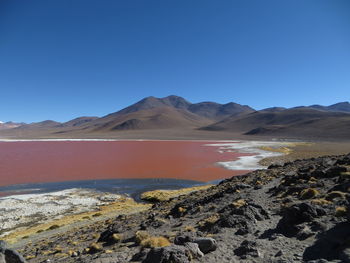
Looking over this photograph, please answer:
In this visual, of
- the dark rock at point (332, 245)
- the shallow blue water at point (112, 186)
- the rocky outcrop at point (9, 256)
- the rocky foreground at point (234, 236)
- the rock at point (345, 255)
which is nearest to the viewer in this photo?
the rock at point (345, 255)

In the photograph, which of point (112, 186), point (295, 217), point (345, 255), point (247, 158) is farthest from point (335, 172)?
point (247, 158)

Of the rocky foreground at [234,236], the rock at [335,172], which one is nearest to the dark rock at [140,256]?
the rocky foreground at [234,236]

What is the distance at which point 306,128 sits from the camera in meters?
141

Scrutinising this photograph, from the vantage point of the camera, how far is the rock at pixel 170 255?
17.3ft

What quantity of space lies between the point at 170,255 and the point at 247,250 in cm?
194

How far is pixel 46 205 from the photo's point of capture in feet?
56.5

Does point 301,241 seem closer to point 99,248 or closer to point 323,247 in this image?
point 323,247

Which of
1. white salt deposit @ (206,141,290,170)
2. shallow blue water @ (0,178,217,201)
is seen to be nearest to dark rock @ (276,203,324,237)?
shallow blue water @ (0,178,217,201)

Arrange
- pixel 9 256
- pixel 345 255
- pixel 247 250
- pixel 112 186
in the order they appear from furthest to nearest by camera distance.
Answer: pixel 112 186
pixel 9 256
pixel 247 250
pixel 345 255

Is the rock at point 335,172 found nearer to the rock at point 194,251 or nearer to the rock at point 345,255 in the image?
the rock at point 345,255

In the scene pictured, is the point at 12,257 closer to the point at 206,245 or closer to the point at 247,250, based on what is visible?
the point at 206,245

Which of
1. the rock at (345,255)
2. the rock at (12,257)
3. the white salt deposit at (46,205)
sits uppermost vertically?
the rock at (345,255)

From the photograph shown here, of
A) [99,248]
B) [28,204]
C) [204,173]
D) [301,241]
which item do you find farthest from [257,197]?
[204,173]

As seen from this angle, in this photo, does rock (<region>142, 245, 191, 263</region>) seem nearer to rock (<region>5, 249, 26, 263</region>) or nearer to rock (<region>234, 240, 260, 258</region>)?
rock (<region>234, 240, 260, 258</region>)
